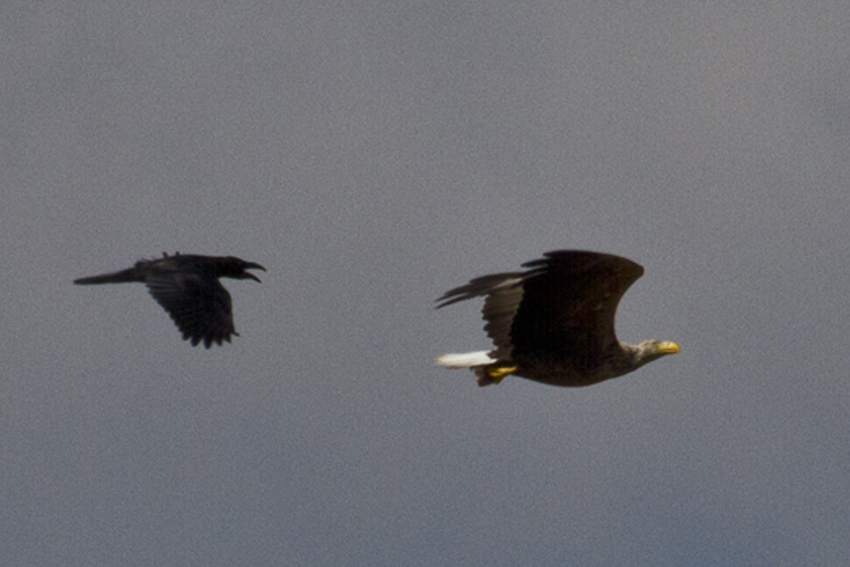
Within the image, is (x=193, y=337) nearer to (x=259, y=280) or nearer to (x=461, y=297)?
(x=461, y=297)

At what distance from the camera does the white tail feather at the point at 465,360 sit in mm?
11523

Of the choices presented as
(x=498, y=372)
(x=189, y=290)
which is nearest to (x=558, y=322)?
(x=498, y=372)

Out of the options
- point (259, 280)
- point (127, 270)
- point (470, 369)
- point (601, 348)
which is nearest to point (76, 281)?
point (127, 270)

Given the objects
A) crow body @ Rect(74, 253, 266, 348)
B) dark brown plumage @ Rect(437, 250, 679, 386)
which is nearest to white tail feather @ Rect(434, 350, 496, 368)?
dark brown plumage @ Rect(437, 250, 679, 386)

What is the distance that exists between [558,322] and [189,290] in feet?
10.2

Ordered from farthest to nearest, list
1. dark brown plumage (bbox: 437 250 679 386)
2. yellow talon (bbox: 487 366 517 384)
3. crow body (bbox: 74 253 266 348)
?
Answer: crow body (bbox: 74 253 266 348), yellow talon (bbox: 487 366 517 384), dark brown plumage (bbox: 437 250 679 386)

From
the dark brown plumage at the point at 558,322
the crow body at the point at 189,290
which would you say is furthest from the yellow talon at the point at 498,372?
the crow body at the point at 189,290

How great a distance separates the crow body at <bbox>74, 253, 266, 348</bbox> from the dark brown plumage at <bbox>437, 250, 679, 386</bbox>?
5.53 ft

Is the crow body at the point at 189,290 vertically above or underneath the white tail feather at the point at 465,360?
above

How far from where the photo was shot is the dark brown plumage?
10422 mm

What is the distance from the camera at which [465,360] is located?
11.7 meters

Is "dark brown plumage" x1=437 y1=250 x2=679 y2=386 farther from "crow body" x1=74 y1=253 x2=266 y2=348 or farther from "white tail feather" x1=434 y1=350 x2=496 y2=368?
"crow body" x1=74 y1=253 x2=266 y2=348

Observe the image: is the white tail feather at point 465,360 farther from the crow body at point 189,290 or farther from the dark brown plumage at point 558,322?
the crow body at point 189,290

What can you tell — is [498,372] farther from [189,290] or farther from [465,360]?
[189,290]
